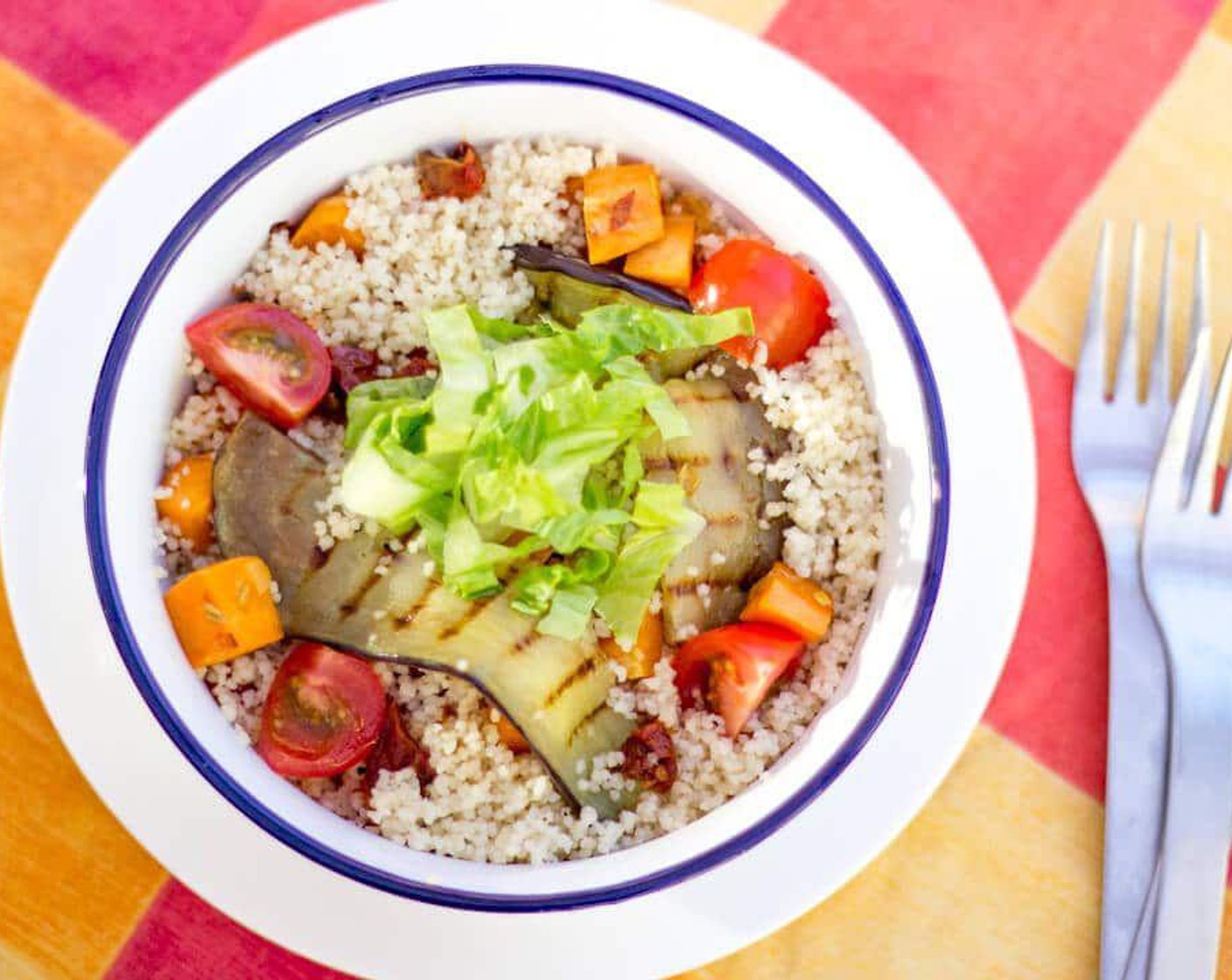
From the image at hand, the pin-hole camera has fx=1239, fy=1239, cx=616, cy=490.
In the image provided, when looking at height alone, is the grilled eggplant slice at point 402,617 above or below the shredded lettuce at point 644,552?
below

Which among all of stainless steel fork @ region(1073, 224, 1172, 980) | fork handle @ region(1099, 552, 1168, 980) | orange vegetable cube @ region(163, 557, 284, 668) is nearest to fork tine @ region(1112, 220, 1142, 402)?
stainless steel fork @ region(1073, 224, 1172, 980)

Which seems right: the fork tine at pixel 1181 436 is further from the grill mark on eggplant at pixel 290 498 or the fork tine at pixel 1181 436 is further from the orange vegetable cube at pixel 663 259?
the grill mark on eggplant at pixel 290 498

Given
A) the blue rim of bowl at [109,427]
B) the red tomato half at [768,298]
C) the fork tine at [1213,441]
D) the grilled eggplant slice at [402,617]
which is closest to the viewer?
the blue rim of bowl at [109,427]

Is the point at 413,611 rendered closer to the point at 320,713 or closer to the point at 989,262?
the point at 320,713

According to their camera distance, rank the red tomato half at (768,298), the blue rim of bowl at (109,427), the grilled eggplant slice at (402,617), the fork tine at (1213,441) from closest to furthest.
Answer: the blue rim of bowl at (109,427), the grilled eggplant slice at (402,617), the red tomato half at (768,298), the fork tine at (1213,441)

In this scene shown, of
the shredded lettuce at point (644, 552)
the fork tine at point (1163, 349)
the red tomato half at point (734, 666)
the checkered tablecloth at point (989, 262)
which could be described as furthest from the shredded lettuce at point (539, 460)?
the fork tine at point (1163, 349)

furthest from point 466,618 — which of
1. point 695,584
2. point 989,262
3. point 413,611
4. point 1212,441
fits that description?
point 1212,441
